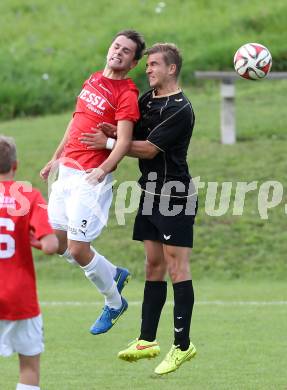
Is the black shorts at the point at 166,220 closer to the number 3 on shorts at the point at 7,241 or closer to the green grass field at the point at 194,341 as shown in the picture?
the green grass field at the point at 194,341

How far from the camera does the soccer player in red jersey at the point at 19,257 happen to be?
264 inches

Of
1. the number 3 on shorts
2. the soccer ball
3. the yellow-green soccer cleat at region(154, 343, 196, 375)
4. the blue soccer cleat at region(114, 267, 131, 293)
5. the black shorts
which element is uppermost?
the soccer ball

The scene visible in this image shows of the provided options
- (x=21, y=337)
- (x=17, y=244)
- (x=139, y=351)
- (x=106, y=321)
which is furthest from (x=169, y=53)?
(x=21, y=337)

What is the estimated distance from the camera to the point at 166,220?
866 centimetres

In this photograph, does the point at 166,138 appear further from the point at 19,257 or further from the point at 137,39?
the point at 19,257

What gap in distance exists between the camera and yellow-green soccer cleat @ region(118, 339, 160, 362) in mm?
8703

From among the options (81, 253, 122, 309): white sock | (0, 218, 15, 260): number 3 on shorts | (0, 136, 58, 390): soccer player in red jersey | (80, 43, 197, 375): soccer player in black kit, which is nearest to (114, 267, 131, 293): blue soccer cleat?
(81, 253, 122, 309): white sock

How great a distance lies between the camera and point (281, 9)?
27453 mm

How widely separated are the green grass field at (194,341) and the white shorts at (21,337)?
1741 millimetres

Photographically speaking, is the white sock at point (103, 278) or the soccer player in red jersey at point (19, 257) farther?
the white sock at point (103, 278)

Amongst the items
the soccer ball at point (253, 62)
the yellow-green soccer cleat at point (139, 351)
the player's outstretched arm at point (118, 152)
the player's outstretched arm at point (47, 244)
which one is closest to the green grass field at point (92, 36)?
the soccer ball at point (253, 62)

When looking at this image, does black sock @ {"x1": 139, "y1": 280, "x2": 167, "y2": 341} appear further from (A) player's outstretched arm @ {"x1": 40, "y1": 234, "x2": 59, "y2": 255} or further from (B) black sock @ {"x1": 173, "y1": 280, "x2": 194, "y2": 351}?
(A) player's outstretched arm @ {"x1": 40, "y1": 234, "x2": 59, "y2": 255}

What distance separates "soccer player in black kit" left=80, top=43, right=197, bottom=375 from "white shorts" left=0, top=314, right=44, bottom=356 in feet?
6.14

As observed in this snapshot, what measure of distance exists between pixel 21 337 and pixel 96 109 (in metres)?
2.51
